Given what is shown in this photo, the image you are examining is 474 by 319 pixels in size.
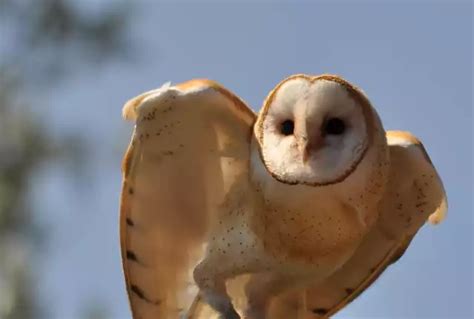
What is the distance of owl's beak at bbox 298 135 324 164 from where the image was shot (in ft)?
7.27

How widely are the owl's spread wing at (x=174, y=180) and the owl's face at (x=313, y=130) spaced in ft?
0.30

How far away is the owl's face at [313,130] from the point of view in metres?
2.22

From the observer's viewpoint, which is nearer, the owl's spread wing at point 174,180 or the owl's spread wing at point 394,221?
the owl's spread wing at point 174,180

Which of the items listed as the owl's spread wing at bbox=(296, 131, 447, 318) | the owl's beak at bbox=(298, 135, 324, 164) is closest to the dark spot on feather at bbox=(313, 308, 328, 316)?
the owl's spread wing at bbox=(296, 131, 447, 318)

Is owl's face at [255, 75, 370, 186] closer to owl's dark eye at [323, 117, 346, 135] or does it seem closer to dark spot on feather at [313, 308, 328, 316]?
owl's dark eye at [323, 117, 346, 135]

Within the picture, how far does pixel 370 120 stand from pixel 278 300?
382 millimetres

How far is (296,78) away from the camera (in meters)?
2.27

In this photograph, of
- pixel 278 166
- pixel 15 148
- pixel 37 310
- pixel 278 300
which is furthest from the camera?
pixel 15 148

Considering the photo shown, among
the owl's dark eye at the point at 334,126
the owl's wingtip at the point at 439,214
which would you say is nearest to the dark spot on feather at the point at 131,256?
Result: the owl's dark eye at the point at 334,126

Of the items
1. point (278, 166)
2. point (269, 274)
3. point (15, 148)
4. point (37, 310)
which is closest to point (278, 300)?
point (269, 274)

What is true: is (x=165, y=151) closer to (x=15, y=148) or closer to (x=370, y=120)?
(x=370, y=120)

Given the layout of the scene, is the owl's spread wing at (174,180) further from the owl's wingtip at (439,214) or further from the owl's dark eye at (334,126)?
the owl's wingtip at (439,214)

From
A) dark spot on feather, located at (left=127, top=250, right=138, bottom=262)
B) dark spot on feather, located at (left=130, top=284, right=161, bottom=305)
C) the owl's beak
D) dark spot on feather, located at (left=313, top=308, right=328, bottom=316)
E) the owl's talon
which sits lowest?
dark spot on feather, located at (left=313, top=308, right=328, bottom=316)

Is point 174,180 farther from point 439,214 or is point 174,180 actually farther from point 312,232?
point 439,214
